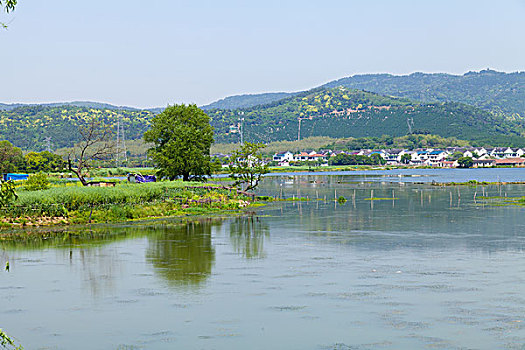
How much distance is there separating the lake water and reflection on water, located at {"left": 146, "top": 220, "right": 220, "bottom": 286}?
7 centimetres

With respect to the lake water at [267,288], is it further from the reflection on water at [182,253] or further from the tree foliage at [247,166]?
the tree foliage at [247,166]

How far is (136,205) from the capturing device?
54.1 metres

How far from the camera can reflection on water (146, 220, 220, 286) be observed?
2898 cm

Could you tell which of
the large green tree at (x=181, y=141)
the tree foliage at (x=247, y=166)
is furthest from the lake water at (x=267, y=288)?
the large green tree at (x=181, y=141)

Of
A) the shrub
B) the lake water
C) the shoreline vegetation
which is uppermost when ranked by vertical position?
the shrub

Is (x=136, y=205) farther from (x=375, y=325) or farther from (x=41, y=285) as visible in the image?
(x=375, y=325)

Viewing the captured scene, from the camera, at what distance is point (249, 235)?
1719 inches

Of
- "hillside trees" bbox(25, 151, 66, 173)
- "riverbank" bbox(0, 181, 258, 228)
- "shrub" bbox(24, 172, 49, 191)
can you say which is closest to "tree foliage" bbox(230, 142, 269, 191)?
"riverbank" bbox(0, 181, 258, 228)

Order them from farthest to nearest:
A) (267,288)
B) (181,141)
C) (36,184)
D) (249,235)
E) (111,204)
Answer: (181,141) < (36,184) < (111,204) < (249,235) < (267,288)

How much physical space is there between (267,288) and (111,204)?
28738 mm

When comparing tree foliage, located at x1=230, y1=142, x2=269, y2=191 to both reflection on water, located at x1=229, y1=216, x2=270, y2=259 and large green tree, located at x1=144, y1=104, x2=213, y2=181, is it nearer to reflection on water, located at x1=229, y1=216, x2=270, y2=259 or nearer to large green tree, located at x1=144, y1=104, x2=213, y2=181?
large green tree, located at x1=144, y1=104, x2=213, y2=181

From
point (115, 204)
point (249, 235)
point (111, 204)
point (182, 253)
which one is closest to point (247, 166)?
point (115, 204)

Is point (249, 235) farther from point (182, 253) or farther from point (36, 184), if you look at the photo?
point (36, 184)

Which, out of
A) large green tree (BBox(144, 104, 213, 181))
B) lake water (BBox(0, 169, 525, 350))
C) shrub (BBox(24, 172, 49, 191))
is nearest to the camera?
lake water (BBox(0, 169, 525, 350))
